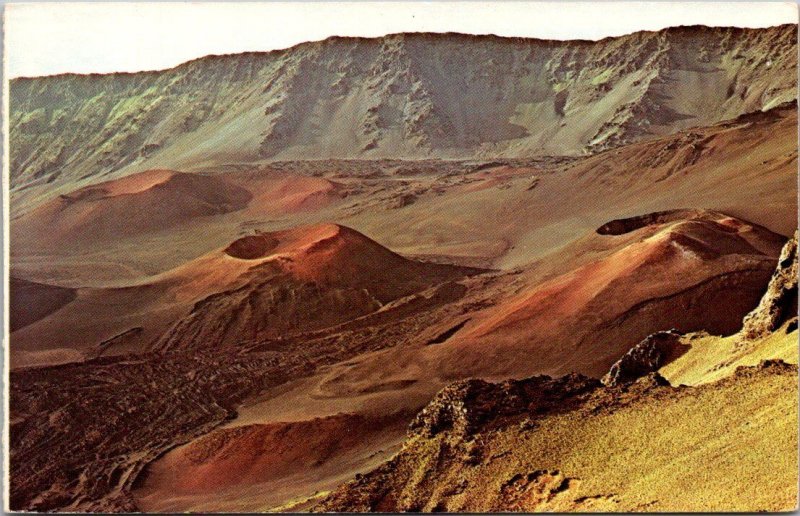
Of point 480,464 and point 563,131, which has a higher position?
point 563,131

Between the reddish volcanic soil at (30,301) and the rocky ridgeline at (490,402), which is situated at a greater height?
the reddish volcanic soil at (30,301)

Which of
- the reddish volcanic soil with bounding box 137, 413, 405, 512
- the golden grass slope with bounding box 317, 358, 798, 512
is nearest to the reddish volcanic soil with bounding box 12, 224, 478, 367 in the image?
the reddish volcanic soil with bounding box 137, 413, 405, 512

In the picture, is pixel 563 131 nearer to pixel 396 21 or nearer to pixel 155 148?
pixel 155 148

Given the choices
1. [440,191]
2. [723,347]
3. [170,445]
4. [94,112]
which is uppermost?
[94,112]

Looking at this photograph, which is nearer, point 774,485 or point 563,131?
point 774,485

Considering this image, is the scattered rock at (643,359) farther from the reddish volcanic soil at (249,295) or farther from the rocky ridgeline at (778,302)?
the reddish volcanic soil at (249,295)

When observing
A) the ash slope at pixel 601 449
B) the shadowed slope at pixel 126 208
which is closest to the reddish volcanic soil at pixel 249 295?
the shadowed slope at pixel 126 208

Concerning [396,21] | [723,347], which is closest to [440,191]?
[396,21]

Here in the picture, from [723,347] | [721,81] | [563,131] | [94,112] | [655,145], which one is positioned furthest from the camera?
[563,131]
